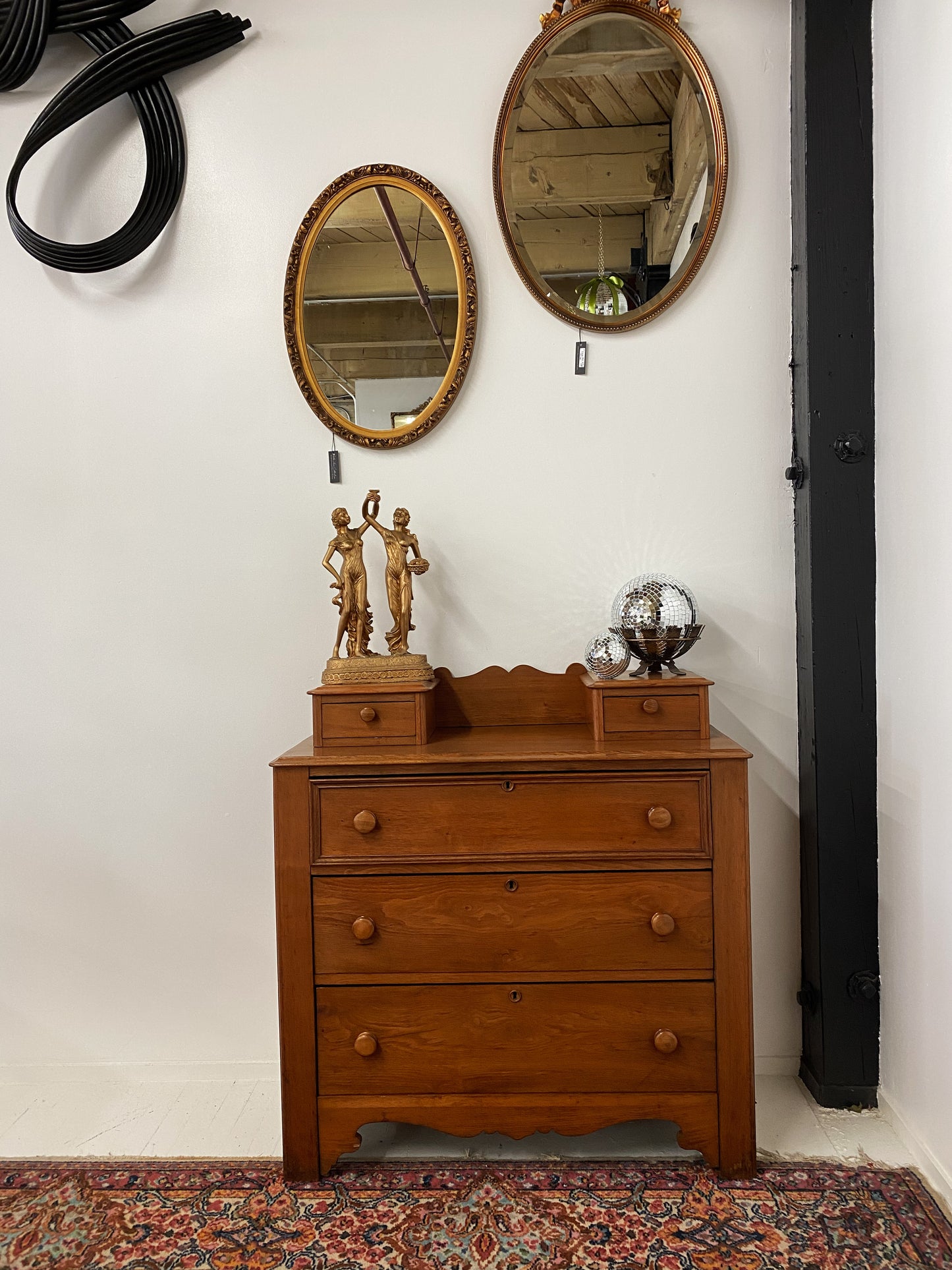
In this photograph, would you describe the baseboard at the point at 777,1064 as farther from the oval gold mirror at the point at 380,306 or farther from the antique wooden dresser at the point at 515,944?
the oval gold mirror at the point at 380,306

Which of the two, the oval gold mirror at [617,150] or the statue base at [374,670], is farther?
the oval gold mirror at [617,150]

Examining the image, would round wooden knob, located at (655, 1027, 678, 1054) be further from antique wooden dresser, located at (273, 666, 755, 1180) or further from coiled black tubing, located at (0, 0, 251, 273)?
coiled black tubing, located at (0, 0, 251, 273)

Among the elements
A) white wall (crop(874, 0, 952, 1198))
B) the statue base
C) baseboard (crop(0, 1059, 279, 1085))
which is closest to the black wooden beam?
white wall (crop(874, 0, 952, 1198))

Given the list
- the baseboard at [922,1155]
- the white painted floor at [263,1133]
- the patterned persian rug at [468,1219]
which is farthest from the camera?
the white painted floor at [263,1133]

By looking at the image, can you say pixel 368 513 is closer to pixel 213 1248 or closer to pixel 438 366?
pixel 438 366

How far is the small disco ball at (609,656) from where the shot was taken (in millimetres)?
2182

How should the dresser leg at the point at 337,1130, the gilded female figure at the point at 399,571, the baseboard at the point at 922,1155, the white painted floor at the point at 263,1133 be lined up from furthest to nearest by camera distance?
the gilded female figure at the point at 399,571, the white painted floor at the point at 263,1133, the dresser leg at the point at 337,1130, the baseboard at the point at 922,1155

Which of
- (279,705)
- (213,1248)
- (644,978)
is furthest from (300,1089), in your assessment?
(279,705)

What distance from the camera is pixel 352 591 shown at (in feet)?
7.31

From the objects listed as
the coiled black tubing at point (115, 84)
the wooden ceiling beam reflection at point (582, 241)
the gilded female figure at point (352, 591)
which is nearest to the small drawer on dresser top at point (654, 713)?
the gilded female figure at point (352, 591)

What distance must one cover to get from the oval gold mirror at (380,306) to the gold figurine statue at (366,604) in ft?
1.10

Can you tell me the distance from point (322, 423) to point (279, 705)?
0.82 metres

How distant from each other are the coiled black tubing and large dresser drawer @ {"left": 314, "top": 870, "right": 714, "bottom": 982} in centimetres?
183

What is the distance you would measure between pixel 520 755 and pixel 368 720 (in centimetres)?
39
